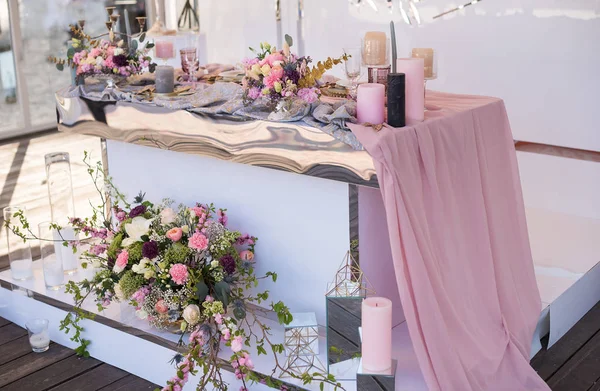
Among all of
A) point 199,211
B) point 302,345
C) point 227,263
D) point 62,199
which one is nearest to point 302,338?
point 302,345

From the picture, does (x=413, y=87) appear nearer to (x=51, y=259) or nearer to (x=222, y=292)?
(x=222, y=292)

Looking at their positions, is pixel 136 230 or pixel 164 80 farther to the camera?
pixel 164 80

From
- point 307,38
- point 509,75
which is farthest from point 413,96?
point 307,38

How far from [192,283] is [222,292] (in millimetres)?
→ 102

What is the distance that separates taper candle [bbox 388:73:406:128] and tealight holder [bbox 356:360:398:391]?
72 centimetres

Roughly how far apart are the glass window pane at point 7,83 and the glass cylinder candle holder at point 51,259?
3533mm

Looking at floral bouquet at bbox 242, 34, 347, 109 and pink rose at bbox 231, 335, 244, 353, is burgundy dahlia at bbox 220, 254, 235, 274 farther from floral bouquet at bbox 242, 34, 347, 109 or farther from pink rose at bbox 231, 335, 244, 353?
floral bouquet at bbox 242, 34, 347, 109

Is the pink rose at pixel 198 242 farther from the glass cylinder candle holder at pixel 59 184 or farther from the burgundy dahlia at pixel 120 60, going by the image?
the burgundy dahlia at pixel 120 60

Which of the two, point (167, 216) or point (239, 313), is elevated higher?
point (167, 216)

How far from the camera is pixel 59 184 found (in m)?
3.22

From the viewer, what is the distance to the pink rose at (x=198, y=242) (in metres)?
2.51

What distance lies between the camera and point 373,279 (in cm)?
256

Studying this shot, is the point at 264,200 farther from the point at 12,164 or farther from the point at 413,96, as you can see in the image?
the point at 12,164

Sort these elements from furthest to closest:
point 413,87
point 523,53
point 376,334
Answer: point 523,53 → point 413,87 → point 376,334
